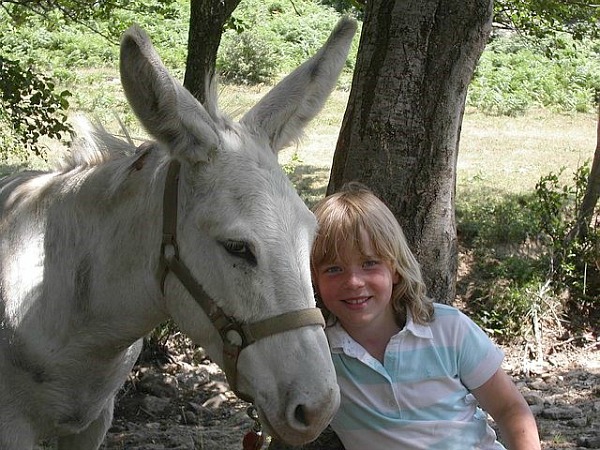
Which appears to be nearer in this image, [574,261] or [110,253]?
[110,253]

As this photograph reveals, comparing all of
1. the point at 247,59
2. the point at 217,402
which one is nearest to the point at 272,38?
the point at 247,59

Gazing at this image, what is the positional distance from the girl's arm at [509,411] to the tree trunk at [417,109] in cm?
67

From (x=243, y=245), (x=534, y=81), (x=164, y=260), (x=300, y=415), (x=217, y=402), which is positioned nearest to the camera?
A: (x=300, y=415)

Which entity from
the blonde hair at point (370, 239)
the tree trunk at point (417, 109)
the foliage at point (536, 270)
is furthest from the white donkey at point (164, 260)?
the foliage at point (536, 270)

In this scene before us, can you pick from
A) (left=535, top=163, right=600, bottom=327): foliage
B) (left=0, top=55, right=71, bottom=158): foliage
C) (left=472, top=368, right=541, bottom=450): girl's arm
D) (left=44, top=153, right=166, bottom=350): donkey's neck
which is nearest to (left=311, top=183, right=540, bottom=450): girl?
(left=472, top=368, right=541, bottom=450): girl's arm

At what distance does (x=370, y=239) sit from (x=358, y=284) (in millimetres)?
161

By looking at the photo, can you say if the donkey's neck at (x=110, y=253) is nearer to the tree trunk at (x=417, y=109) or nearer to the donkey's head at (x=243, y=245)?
the donkey's head at (x=243, y=245)

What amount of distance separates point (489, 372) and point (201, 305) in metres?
1.07

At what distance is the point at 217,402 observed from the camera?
5707 mm

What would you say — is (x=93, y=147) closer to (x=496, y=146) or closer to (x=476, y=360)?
(x=476, y=360)

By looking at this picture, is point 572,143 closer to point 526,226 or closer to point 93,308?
point 526,226

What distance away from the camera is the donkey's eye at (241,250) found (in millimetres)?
2328

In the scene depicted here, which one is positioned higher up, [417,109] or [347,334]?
[417,109]

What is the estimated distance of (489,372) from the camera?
285 cm
